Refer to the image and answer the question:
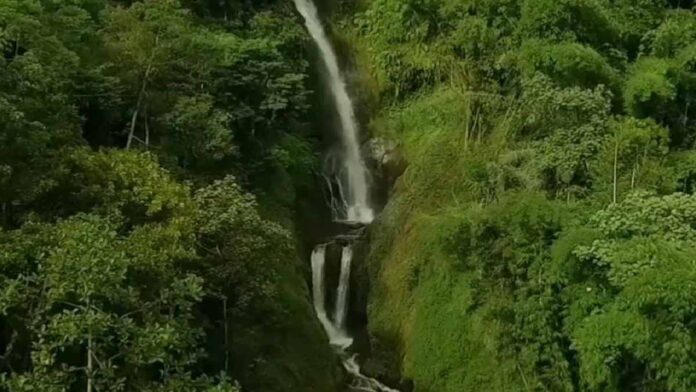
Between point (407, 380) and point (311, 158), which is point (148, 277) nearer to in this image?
point (407, 380)

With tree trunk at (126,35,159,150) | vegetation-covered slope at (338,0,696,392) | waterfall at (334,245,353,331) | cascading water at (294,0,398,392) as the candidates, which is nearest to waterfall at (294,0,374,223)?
cascading water at (294,0,398,392)

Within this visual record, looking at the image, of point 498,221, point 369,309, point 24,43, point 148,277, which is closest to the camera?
point 148,277

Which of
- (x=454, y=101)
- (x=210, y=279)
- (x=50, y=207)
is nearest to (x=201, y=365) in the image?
(x=210, y=279)

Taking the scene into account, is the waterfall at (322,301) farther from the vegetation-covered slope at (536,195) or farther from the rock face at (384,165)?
the rock face at (384,165)

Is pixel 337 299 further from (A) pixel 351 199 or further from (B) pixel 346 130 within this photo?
(B) pixel 346 130

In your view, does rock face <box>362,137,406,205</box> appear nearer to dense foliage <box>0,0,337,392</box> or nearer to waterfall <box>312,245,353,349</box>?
dense foliage <box>0,0,337,392</box>

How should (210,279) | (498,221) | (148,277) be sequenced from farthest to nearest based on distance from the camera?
(498,221)
(210,279)
(148,277)

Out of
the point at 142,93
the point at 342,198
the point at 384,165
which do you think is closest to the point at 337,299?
the point at 342,198
